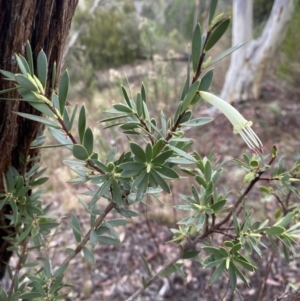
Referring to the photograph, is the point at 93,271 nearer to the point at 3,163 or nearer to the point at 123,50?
the point at 3,163

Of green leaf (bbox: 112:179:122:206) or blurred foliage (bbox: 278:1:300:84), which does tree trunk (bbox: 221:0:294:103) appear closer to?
blurred foliage (bbox: 278:1:300:84)

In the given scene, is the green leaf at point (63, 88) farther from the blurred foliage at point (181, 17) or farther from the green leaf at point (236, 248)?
the blurred foliage at point (181, 17)

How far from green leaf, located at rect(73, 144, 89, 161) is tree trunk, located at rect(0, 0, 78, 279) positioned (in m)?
0.15

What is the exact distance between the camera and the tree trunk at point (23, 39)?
1.69 ft

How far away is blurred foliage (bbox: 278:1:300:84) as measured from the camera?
3467 millimetres

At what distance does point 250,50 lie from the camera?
4.00 meters

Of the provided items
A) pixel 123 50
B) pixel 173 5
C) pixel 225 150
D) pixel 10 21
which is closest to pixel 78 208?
pixel 225 150

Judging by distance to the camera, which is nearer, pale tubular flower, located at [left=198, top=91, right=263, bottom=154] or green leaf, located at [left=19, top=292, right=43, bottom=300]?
pale tubular flower, located at [left=198, top=91, right=263, bottom=154]

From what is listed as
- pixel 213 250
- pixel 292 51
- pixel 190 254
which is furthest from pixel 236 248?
pixel 292 51

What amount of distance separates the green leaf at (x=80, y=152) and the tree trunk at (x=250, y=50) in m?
3.66

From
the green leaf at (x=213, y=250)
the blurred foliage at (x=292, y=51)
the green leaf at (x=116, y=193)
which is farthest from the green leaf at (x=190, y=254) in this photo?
the blurred foliage at (x=292, y=51)

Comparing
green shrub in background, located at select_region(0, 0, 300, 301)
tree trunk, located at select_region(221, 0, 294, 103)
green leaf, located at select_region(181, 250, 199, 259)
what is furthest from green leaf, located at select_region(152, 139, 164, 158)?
tree trunk, located at select_region(221, 0, 294, 103)

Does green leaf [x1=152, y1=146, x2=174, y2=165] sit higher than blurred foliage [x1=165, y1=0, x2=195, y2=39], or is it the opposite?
blurred foliage [x1=165, y1=0, x2=195, y2=39]

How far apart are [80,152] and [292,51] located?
344 centimetres
